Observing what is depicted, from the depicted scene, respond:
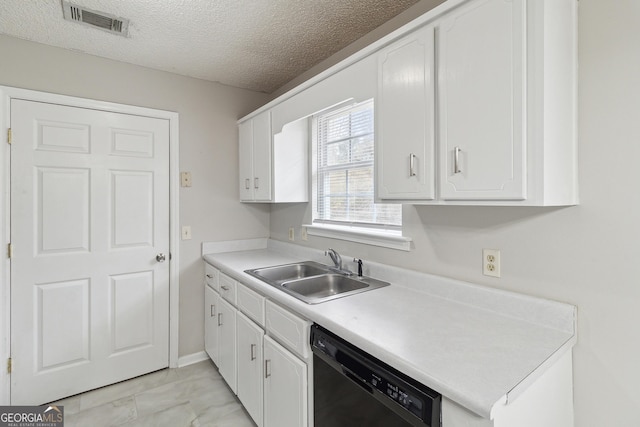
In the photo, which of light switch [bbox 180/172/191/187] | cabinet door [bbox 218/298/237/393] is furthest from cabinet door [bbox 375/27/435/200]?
light switch [bbox 180/172/191/187]

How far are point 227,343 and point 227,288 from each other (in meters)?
0.40

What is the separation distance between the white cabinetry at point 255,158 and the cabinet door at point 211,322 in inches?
34.2

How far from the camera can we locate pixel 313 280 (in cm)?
201

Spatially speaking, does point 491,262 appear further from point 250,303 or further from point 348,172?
point 250,303

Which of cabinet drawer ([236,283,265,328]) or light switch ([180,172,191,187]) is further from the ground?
light switch ([180,172,191,187])

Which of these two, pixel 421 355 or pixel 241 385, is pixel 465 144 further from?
pixel 241 385

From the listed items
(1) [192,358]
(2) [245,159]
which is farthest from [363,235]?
(1) [192,358]

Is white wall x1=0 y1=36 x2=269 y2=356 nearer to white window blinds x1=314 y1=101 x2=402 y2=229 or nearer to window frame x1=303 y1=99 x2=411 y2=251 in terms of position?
window frame x1=303 y1=99 x2=411 y2=251

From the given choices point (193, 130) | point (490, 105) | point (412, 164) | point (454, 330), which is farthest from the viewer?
point (193, 130)

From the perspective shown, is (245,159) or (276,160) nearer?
(276,160)

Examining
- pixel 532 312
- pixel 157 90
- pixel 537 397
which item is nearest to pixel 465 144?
pixel 532 312

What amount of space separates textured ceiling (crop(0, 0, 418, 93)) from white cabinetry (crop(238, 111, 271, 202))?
467mm

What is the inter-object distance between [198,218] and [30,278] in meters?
1.17

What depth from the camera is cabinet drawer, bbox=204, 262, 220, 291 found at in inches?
97.3
